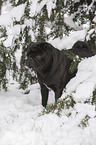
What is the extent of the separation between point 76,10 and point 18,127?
281cm

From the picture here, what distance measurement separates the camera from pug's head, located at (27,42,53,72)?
218cm

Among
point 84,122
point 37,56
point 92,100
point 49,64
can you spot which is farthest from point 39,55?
point 84,122

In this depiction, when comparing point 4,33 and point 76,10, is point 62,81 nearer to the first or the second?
point 4,33

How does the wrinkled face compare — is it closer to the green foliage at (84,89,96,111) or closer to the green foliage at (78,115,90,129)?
the green foliage at (84,89,96,111)

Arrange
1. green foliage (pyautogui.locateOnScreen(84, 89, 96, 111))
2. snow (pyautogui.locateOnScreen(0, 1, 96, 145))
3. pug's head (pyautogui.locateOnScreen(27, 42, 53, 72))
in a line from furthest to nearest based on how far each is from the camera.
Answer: pug's head (pyautogui.locateOnScreen(27, 42, 53, 72)) < green foliage (pyautogui.locateOnScreen(84, 89, 96, 111)) < snow (pyautogui.locateOnScreen(0, 1, 96, 145))

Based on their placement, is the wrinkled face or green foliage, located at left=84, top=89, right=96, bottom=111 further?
the wrinkled face

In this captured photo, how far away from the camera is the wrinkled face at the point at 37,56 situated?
218cm

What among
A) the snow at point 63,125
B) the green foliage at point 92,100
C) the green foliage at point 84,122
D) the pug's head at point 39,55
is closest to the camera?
the snow at point 63,125

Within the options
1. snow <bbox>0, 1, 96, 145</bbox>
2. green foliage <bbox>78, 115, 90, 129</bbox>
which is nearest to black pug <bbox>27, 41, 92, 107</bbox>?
snow <bbox>0, 1, 96, 145</bbox>

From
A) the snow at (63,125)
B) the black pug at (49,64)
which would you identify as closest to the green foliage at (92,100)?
the snow at (63,125)

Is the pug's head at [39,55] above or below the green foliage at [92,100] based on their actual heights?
above

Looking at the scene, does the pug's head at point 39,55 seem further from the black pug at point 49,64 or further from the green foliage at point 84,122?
the green foliage at point 84,122

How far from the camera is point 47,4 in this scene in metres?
2.48

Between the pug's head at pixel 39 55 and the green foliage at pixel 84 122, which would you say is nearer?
the green foliage at pixel 84 122
